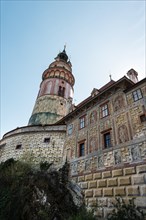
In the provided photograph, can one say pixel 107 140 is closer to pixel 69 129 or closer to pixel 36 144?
pixel 69 129

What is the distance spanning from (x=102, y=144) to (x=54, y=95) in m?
14.6

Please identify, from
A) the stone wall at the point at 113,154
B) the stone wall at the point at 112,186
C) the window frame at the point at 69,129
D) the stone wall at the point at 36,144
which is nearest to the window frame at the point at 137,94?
the stone wall at the point at 113,154

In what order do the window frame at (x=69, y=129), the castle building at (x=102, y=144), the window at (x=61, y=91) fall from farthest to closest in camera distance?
the window at (x=61, y=91)
the window frame at (x=69, y=129)
the castle building at (x=102, y=144)

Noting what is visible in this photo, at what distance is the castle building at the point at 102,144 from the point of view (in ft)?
23.7

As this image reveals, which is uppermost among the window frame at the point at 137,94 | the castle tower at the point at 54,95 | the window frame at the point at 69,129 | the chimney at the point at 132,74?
the castle tower at the point at 54,95

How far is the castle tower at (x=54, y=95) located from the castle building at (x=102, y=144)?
200 inches

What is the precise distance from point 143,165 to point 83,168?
4.09 m

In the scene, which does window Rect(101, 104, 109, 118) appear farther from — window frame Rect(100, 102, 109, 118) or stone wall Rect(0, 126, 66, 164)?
stone wall Rect(0, 126, 66, 164)

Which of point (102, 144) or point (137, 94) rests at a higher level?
point (137, 94)

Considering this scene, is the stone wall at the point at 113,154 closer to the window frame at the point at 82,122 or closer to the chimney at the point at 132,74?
the window frame at the point at 82,122

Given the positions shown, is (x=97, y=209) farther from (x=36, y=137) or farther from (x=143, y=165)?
(x=36, y=137)

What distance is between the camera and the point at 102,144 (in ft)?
30.3

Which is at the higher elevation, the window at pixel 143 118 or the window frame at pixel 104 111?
the window frame at pixel 104 111

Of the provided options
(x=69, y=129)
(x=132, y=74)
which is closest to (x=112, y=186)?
(x=69, y=129)
